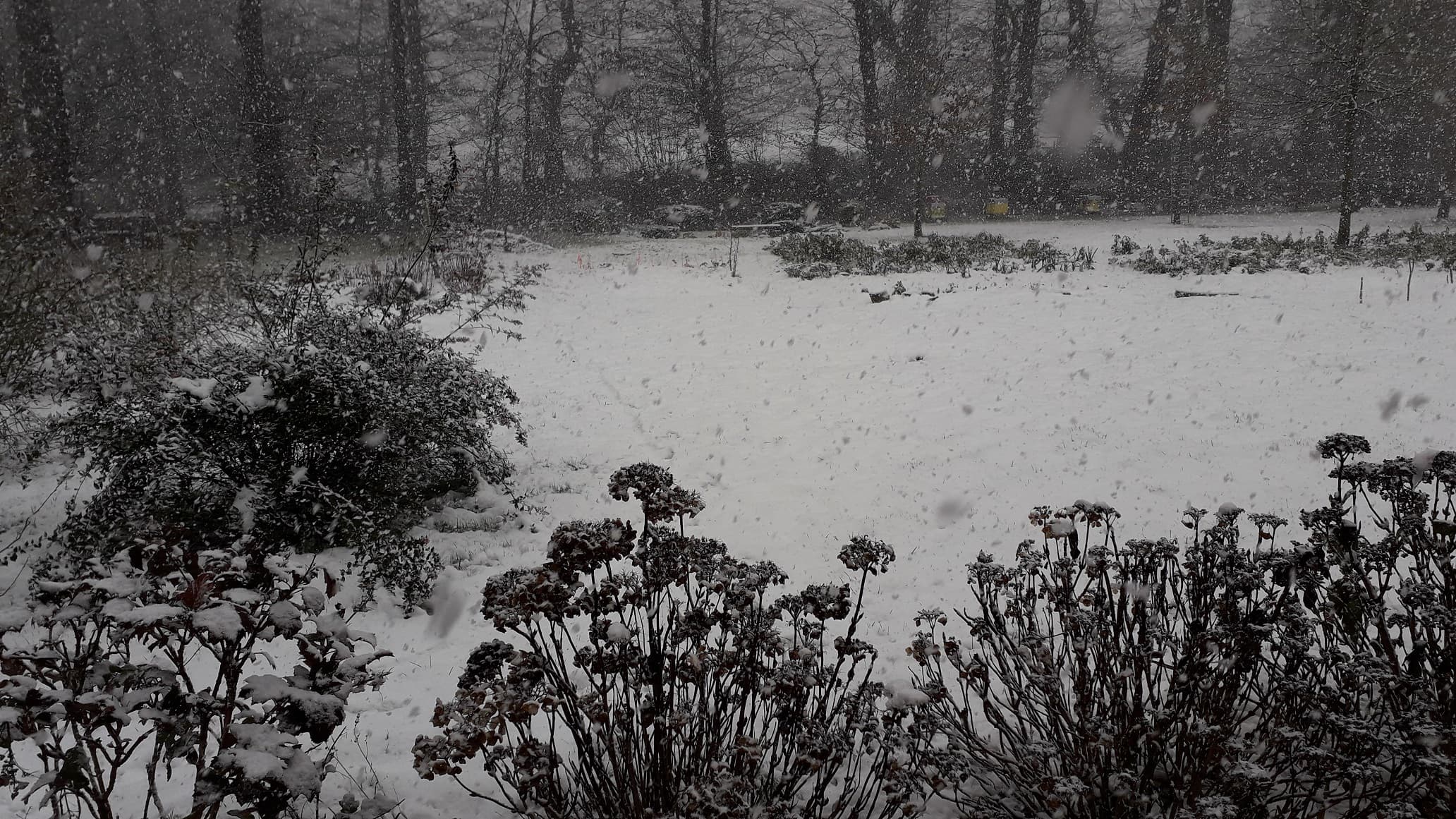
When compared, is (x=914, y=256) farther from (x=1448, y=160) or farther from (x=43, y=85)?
(x=43, y=85)

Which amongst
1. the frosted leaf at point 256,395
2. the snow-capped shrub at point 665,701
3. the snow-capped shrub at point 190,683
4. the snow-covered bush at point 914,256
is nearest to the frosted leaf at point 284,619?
the snow-capped shrub at point 190,683

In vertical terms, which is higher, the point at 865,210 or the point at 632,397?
the point at 865,210

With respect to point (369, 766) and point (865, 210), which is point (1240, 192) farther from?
point (369, 766)

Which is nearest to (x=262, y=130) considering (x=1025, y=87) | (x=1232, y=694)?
(x=1232, y=694)

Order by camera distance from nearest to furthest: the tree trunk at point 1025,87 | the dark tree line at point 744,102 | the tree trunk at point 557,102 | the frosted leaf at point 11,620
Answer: the frosted leaf at point 11,620 → the dark tree line at point 744,102 → the tree trunk at point 557,102 → the tree trunk at point 1025,87

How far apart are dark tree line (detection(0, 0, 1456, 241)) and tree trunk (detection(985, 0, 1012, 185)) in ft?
0.35

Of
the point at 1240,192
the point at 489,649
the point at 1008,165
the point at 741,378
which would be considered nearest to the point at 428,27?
the point at 1008,165

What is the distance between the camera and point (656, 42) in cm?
2956

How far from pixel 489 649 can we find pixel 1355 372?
8.49 meters

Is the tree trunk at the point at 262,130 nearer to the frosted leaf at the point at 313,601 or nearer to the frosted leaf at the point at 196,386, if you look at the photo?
the frosted leaf at the point at 196,386

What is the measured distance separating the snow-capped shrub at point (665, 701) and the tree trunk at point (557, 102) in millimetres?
26645

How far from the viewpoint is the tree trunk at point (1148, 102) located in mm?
23219

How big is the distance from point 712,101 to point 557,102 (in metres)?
5.67

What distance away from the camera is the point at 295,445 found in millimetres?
4625
